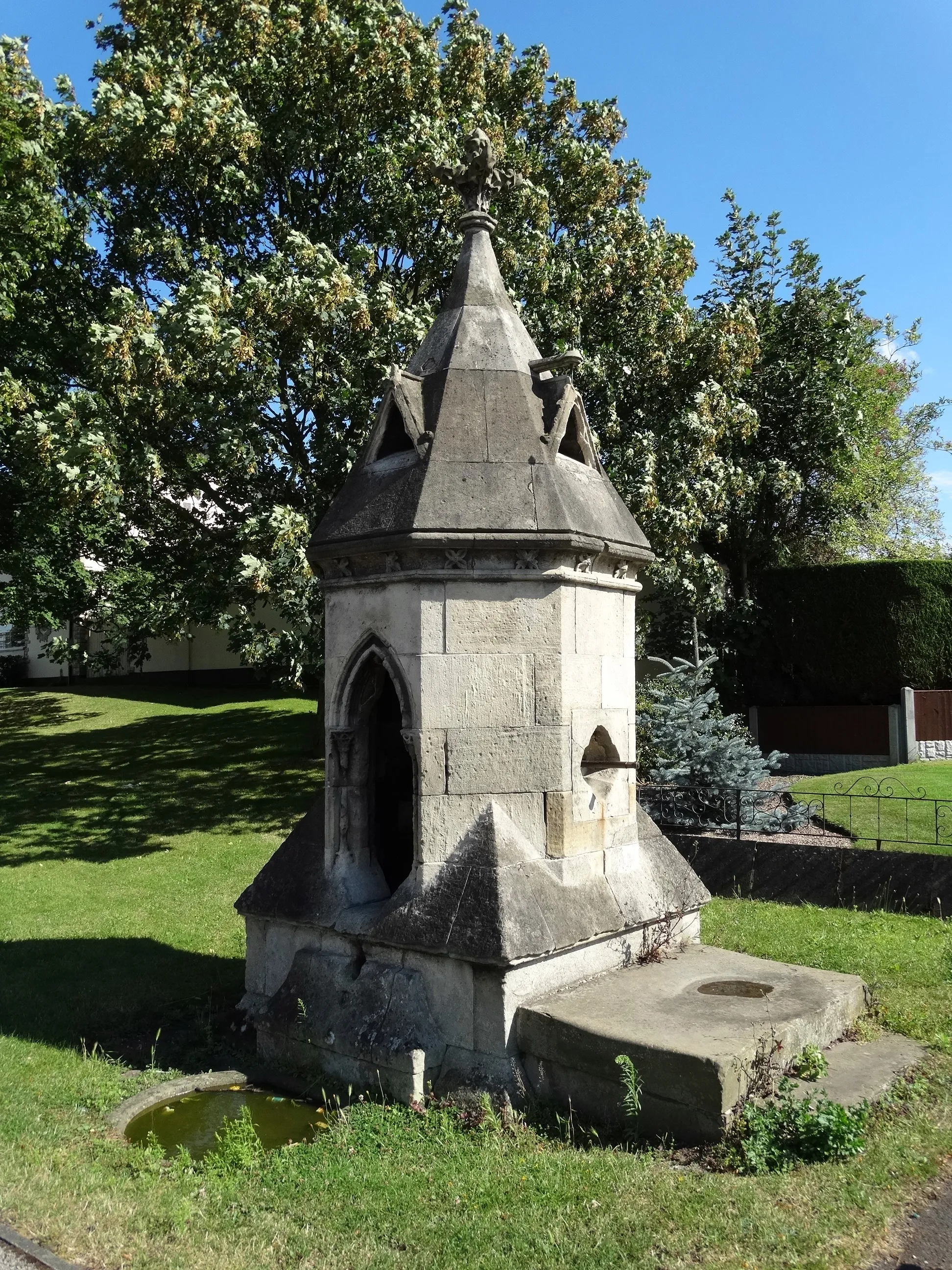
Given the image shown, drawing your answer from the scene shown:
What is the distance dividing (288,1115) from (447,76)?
14.2 m

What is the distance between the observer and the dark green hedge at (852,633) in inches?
736

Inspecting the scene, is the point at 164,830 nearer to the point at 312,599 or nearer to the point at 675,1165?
the point at 312,599

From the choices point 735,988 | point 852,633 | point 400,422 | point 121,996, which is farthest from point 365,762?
point 852,633

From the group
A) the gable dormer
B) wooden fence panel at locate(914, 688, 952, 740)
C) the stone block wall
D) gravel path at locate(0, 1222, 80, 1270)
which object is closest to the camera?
gravel path at locate(0, 1222, 80, 1270)

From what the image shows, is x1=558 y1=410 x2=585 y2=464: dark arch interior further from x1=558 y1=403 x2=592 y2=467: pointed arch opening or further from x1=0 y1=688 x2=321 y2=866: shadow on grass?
x1=0 y1=688 x2=321 y2=866: shadow on grass

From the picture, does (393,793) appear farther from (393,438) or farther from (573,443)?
(573,443)

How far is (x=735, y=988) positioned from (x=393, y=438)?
13.7 feet

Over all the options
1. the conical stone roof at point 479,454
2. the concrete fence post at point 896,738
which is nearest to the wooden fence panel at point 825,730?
the concrete fence post at point 896,738

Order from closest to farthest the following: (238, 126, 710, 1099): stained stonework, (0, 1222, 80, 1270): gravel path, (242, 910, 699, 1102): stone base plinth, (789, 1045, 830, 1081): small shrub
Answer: (0, 1222, 80, 1270): gravel path < (789, 1045, 830, 1081): small shrub < (242, 910, 699, 1102): stone base plinth < (238, 126, 710, 1099): stained stonework

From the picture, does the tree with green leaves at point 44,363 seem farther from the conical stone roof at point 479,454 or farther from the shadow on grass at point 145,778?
the conical stone roof at point 479,454

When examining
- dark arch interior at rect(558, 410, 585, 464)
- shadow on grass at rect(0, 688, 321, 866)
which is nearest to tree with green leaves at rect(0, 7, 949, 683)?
shadow on grass at rect(0, 688, 321, 866)

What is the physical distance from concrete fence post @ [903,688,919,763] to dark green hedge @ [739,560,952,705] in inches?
17.5

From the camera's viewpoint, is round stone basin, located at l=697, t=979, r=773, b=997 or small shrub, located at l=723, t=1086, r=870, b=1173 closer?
small shrub, located at l=723, t=1086, r=870, b=1173

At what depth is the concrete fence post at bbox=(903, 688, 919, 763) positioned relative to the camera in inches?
727
